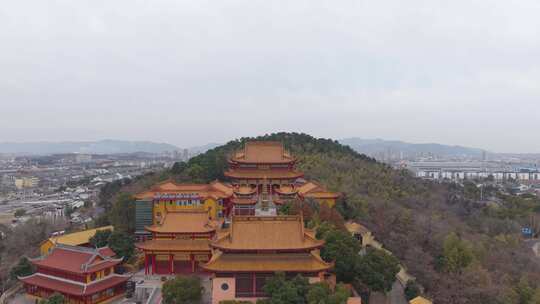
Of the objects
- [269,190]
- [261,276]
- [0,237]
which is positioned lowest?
[0,237]

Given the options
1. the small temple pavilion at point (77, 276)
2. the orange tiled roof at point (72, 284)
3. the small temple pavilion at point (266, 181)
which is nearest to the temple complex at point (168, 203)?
the small temple pavilion at point (266, 181)

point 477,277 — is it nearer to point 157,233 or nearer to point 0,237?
point 157,233

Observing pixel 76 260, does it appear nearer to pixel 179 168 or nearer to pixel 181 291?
pixel 181 291

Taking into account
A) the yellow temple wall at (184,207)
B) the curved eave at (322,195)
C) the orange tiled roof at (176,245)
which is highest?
the curved eave at (322,195)

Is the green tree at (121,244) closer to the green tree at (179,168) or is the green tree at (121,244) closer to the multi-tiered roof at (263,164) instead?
the multi-tiered roof at (263,164)

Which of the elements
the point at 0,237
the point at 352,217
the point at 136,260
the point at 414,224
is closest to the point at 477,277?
the point at 414,224
